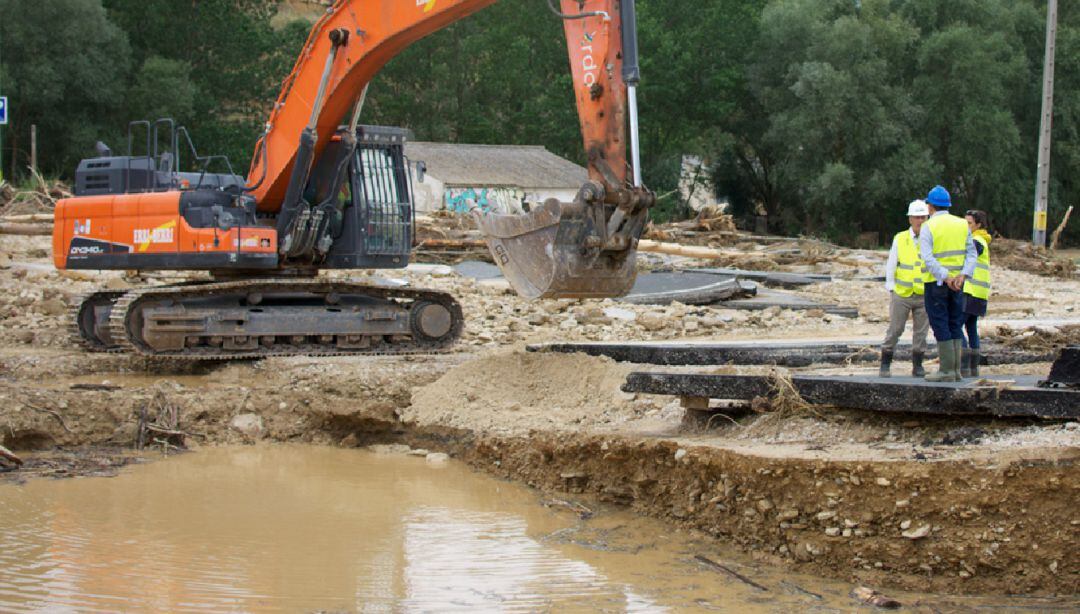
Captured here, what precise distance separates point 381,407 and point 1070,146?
38.1 m

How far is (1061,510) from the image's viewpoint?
6.08m

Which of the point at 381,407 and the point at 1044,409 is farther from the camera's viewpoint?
the point at 381,407

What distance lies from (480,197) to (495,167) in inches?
96.3

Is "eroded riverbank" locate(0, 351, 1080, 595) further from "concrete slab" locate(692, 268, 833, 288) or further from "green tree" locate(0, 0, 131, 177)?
"green tree" locate(0, 0, 131, 177)

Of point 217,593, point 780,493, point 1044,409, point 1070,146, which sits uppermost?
point 1070,146

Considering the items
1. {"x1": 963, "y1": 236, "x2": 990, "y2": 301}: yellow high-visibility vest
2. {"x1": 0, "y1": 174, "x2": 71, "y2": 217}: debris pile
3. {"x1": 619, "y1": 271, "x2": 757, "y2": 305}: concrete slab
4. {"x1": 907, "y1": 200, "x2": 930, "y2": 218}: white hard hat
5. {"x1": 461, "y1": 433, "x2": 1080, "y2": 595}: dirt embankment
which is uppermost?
{"x1": 0, "y1": 174, "x2": 71, "y2": 217}: debris pile

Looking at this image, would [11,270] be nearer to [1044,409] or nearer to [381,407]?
[381,407]

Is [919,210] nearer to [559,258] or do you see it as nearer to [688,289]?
[559,258]

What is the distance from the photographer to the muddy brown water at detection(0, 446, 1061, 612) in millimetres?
6156

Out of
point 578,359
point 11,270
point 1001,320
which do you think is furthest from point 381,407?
point 11,270

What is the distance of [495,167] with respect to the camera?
41.3 m

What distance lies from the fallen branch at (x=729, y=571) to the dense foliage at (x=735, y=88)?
116 feet

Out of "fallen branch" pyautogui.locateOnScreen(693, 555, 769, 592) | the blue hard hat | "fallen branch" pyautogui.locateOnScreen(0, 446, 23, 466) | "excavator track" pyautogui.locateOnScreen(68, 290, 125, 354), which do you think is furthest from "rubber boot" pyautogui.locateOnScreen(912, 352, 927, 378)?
"excavator track" pyautogui.locateOnScreen(68, 290, 125, 354)

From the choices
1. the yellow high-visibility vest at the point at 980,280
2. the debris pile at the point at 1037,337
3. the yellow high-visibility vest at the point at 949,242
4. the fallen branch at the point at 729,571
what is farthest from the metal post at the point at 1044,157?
the fallen branch at the point at 729,571
